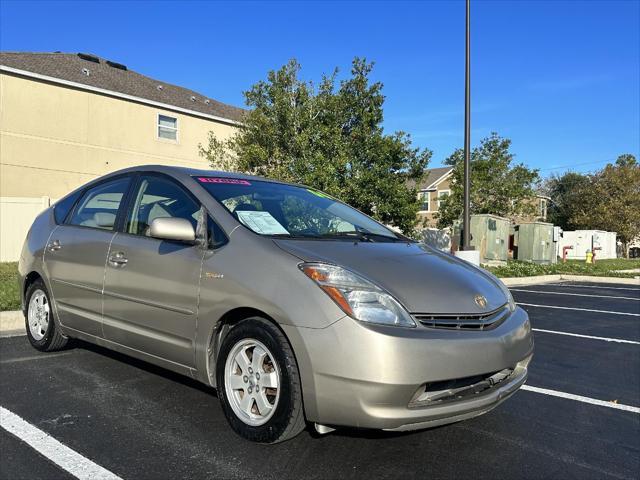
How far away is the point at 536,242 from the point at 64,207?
71.1 feet

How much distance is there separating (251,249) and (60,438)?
61.2 inches

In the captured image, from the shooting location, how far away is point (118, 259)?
3.76m

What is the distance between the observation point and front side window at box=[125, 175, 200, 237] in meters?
3.62

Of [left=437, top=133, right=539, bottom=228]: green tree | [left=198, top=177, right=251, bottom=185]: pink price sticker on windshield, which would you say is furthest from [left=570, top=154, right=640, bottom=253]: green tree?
[left=198, top=177, right=251, bottom=185]: pink price sticker on windshield

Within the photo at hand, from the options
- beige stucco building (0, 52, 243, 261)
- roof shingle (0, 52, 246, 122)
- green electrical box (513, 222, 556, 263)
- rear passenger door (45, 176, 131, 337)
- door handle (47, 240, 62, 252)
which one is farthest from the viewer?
green electrical box (513, 222, 556, 263)

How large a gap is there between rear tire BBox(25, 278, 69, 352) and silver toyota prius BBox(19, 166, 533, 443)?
22.6 inches

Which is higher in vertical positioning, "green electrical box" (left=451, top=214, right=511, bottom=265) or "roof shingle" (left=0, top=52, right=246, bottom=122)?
"roof shingle" (left=0, top=52, right=246, bottom=122)

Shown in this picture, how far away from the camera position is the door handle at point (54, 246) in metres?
4.45

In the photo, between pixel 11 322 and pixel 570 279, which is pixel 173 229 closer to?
pixel 11 322

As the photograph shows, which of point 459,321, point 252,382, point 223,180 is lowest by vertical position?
point 252,382

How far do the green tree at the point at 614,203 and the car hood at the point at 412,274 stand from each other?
139ft

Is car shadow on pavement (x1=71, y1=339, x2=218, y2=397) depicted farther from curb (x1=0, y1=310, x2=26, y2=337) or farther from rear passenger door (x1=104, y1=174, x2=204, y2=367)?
curb (x1=0, y1=310, x2=26, y2=337)

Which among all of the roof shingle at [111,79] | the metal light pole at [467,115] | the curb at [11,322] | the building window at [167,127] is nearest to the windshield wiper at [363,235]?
the curb at [11,322]

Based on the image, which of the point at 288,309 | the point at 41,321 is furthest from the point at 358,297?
the point at 41,321
